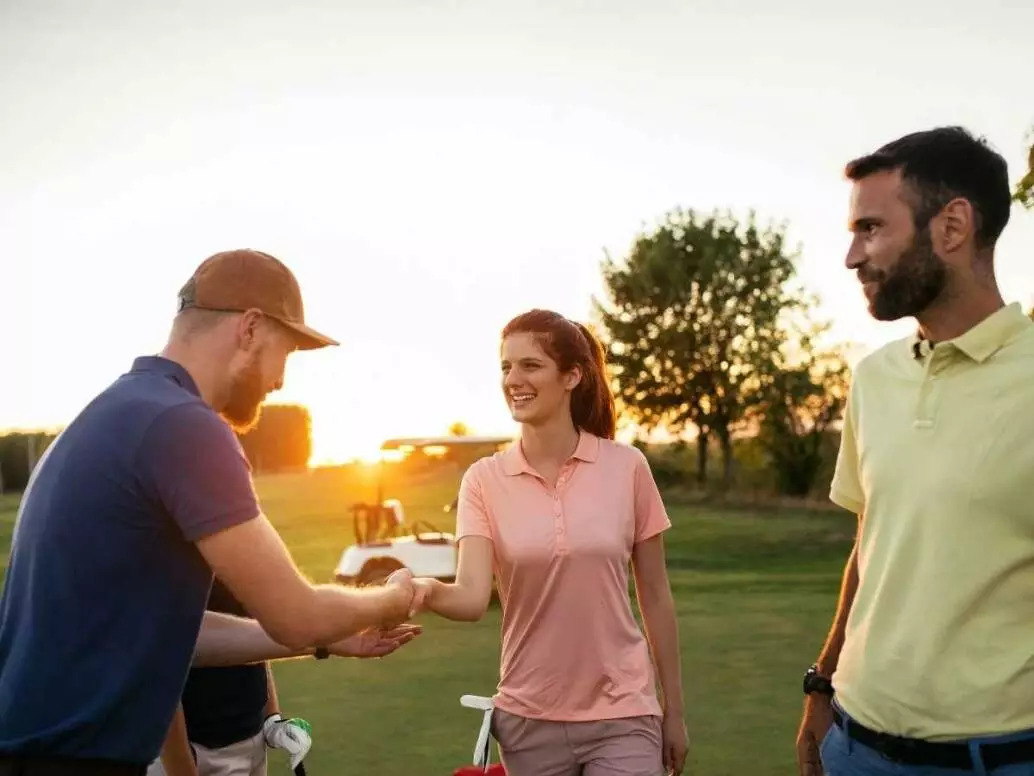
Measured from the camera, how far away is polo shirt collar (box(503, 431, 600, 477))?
14.0 feet

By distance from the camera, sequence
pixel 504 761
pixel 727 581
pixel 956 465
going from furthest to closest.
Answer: pixel 727 581 → pixel 504 761 → pixel 956 465

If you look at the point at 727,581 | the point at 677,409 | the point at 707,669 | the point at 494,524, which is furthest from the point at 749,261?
the point at 494,524

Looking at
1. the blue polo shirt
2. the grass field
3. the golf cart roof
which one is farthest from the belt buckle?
the golf cart roof

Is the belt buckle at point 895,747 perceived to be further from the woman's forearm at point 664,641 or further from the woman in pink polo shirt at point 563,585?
the woman's forearm at point 664,641

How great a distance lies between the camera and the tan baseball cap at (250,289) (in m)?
3.08

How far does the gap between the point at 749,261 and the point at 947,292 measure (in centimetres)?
5116

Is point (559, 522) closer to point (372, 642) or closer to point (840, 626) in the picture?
point (372, 642)

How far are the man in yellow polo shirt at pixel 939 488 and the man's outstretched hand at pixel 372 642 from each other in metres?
1.40

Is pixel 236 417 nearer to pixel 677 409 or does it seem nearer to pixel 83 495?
pixel 83 495

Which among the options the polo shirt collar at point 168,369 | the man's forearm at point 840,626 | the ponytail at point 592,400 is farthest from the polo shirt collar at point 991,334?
the polo shirt collar at point 168,369

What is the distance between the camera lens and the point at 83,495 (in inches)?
108

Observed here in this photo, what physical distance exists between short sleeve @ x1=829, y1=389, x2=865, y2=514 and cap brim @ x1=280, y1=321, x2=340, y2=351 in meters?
1.42

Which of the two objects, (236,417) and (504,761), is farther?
(504,761)

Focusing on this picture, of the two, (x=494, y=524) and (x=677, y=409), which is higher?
(x=494, y=524)
